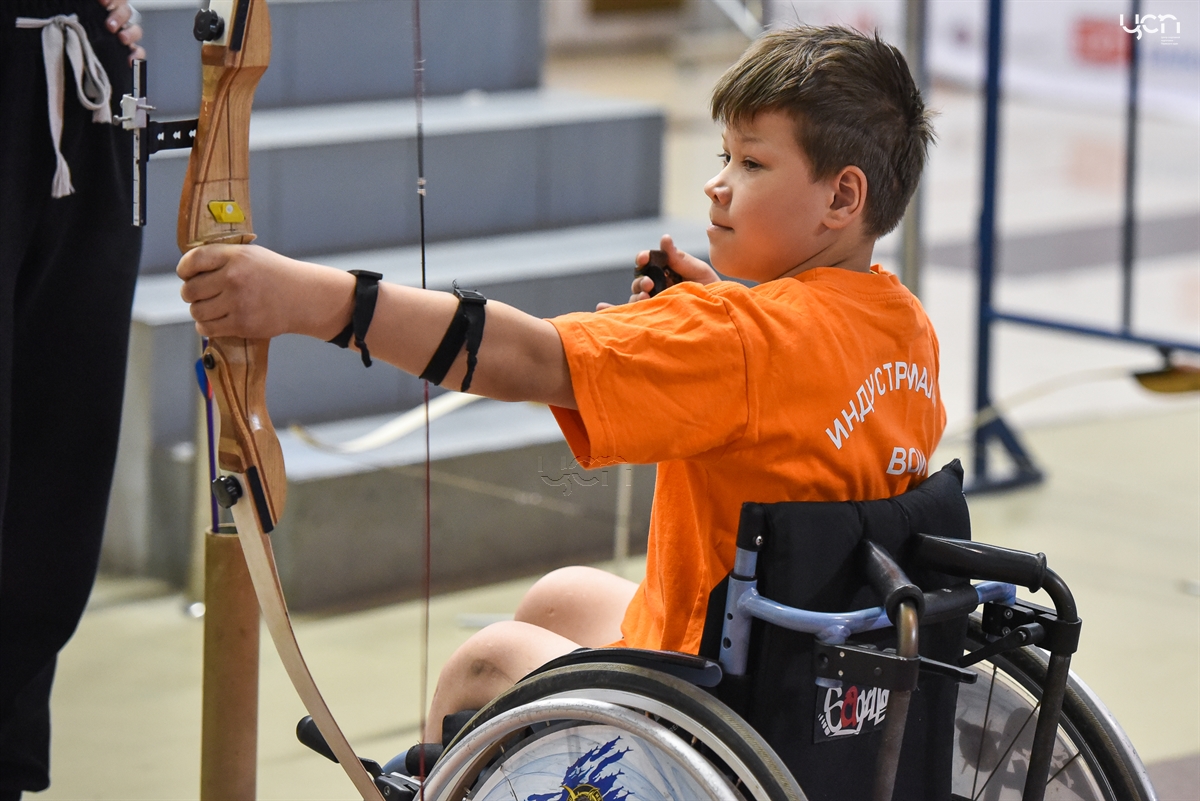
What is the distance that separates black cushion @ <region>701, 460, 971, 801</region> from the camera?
118 centimetres

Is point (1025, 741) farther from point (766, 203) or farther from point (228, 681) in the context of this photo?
point (228, 681)

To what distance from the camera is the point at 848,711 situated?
4.06 feet

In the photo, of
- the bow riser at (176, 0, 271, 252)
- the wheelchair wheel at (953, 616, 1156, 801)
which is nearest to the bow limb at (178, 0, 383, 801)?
the bow riser at (176, 0, 271, 252)

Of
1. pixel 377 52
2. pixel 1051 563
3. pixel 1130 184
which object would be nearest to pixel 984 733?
pixel 377 52

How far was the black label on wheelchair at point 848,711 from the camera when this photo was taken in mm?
1212

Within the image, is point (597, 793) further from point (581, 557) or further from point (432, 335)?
point (581, 557)

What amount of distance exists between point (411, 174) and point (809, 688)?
1064 mm

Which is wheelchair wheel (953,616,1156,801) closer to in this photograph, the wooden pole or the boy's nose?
the boy's nose

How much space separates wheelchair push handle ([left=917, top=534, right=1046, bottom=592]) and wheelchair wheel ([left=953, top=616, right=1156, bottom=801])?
0.16 m

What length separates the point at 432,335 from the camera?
1154 mm

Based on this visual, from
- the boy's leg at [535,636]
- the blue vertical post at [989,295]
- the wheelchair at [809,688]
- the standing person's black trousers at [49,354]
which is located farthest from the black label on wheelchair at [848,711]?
the blue vertical post at [989,295]

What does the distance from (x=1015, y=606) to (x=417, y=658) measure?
125cm

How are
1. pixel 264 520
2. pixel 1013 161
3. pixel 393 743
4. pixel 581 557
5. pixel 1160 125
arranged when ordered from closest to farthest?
pixel 264 520 → pixel 581 557 → pixel 393 743 → pixel 1160 125 → pixel 1013 161

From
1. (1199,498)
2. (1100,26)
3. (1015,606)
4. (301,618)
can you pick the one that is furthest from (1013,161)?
(1015,606)
